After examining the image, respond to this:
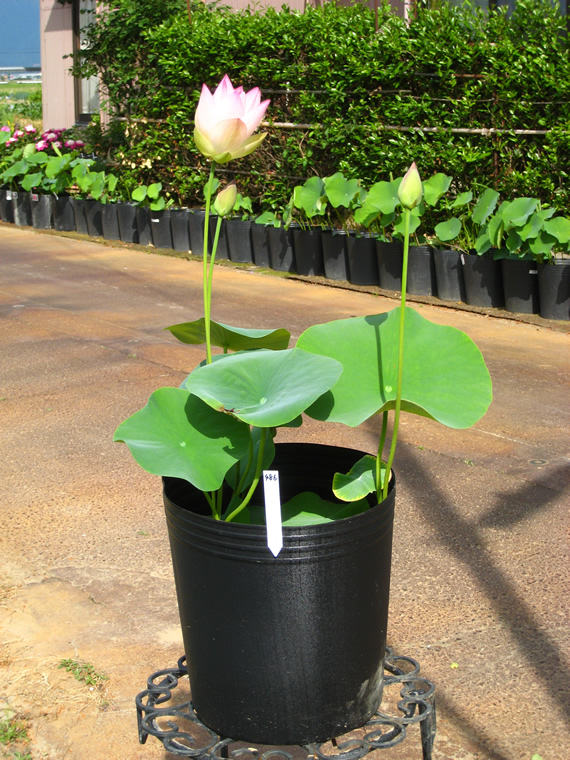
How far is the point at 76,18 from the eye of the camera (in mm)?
16203

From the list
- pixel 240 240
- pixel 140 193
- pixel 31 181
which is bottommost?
pixel 240 240

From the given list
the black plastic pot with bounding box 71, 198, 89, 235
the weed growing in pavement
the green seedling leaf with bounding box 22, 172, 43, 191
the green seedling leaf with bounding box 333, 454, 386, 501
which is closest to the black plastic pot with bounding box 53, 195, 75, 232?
the black plastic pot with bounding box 71, 198, 89, 235

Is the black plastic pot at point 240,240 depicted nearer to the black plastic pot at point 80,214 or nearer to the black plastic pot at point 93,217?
the black plastic pot at point 93,217

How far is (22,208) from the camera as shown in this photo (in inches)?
482

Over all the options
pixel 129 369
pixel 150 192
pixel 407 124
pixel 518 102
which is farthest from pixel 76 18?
pixel 129 369

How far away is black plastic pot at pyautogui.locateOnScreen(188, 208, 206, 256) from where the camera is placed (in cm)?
991

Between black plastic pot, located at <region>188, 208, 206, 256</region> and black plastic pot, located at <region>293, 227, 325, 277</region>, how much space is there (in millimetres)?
1650

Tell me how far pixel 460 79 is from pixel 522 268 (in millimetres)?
2060

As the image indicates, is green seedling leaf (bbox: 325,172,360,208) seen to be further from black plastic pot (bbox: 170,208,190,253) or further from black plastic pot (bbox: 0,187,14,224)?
black plastic pot (bbox: 0,187,14,224)

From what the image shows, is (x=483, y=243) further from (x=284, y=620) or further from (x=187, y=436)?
(x=284, y=620)

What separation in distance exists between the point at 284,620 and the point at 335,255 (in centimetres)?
686

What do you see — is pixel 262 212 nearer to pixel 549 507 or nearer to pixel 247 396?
pixel 549 507

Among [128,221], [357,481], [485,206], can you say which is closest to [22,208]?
[128,221]

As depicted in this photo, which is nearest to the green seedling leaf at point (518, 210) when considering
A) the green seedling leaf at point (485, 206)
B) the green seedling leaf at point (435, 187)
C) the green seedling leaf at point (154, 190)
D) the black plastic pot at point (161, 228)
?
the green seedling leaf at point (485, 206)
